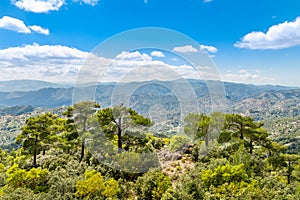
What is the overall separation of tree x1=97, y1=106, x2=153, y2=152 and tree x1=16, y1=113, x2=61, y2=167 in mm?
4488

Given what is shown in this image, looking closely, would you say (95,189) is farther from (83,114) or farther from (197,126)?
(197,126)

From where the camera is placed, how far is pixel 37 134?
18.1 meters

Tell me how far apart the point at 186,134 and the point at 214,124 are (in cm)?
281

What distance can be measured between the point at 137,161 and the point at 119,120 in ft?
12.1

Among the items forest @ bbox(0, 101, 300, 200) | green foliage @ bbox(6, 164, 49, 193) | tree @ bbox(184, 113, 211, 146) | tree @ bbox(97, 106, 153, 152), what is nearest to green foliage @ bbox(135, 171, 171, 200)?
forest @ bbox(0, 101, 300, 200)

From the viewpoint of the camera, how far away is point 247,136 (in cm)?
2159

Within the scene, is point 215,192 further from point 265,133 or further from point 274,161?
point 274,161

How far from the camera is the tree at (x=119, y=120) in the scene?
18.0 metres

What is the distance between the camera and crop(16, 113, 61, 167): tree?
58.9ft

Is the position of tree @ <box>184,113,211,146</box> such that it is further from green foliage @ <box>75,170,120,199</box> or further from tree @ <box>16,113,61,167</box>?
tree @ <box>16,113,61,167</box>

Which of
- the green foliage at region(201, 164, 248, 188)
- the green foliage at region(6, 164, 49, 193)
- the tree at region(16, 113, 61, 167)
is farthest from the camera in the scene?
the tree at region(16, 113, 61, 167)

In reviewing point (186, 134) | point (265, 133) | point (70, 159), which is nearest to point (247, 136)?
point (265, 133)

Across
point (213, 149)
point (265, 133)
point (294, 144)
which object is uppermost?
point (265, 133)

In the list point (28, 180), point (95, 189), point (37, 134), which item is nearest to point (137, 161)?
point (95, 189)
